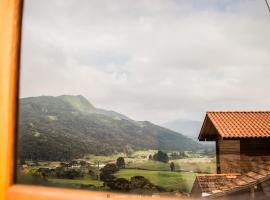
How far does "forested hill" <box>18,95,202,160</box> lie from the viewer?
86 centimetres

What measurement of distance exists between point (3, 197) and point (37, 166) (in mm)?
212

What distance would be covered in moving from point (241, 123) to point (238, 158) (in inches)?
36.1

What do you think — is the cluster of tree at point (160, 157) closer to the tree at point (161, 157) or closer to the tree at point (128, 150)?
the tree at point (161, 157)

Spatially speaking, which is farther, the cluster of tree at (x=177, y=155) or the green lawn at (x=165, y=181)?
the cluster of tree at (x=177, y=155)

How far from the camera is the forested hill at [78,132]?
0.86m

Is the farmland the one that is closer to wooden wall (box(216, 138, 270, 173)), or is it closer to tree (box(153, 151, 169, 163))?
tree (box(153, 151, 169, 163))

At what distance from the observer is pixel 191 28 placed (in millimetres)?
2686

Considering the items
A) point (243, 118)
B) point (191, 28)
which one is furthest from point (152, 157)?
point (243, 118)

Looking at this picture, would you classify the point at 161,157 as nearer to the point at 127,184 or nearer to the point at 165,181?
the point at 165,181

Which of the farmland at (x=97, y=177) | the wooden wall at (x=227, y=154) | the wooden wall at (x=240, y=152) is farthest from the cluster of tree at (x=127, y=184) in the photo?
the wooden wall at (x=227, y=154)

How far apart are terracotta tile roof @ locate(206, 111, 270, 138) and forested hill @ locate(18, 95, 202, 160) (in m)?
0.78

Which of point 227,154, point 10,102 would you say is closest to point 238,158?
point 227,154

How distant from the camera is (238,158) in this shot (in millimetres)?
2307

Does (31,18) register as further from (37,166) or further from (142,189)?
(142,189)
